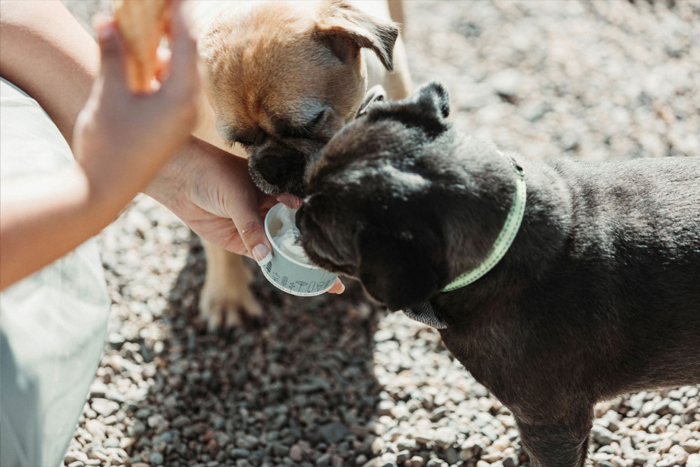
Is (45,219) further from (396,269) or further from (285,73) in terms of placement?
(285,73)

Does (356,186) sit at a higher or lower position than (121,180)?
lower

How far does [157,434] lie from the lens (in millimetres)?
3232

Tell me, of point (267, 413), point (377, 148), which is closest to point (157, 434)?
point (267, 413)

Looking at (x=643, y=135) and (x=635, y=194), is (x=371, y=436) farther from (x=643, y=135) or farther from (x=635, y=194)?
(x=643, y=135)

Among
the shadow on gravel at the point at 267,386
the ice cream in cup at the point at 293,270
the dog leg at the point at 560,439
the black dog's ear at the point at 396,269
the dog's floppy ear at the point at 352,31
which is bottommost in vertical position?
the shadow on gravel at the point at 267,386

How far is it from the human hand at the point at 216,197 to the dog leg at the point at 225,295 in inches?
20.5

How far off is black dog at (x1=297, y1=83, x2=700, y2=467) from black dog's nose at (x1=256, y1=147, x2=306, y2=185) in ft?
2.01

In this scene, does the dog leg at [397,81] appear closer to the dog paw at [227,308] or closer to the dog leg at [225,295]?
the dog leg at [225,295]

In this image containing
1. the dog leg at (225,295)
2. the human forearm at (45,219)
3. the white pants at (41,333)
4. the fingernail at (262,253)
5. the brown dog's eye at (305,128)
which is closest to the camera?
the human forearm at (45,219)

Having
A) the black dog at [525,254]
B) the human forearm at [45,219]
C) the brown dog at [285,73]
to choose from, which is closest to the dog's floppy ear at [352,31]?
the brown dog at [285,73]

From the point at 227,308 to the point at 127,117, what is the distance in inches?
90.5

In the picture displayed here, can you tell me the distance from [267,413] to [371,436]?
0.54 meters

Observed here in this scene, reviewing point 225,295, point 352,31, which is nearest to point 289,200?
point 352,31

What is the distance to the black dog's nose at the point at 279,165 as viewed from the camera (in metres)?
2.98
